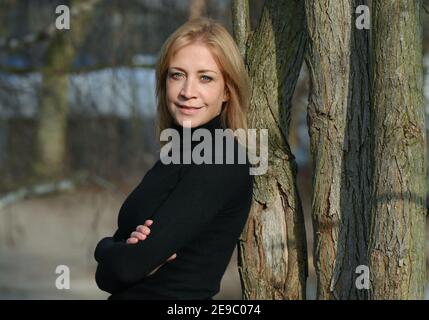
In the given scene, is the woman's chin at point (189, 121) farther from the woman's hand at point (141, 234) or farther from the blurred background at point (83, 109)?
the blurred background at point (83, 109)

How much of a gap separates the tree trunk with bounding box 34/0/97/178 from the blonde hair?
6.07m

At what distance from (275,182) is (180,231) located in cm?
74

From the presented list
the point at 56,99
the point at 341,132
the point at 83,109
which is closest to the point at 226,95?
the point at 341,132

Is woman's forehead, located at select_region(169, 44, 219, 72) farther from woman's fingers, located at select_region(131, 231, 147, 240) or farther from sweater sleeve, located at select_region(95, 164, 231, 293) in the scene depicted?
woman's fingers, located at select_region(131, 231, 147, 240)

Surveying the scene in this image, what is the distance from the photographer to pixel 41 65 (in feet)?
34.1

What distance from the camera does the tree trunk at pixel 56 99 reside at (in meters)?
9.72

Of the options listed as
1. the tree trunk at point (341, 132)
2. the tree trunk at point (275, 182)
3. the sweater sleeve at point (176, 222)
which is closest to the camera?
the sweater sleeve at point (176, 222)

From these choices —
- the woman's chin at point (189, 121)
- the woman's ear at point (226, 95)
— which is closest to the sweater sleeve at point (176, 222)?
the woman's chin at point (189, 121)

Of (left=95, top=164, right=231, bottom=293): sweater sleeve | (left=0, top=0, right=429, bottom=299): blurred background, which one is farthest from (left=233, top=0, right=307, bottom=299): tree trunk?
(left=0, top=0, right=429, bottom=299): blurred background

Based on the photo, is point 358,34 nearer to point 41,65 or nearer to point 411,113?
point 411,113

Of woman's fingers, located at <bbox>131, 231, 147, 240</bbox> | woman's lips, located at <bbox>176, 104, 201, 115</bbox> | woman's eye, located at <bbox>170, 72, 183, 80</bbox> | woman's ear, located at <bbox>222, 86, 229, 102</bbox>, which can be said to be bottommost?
woman's fingers, located at <bbox>131, 231, 147, 240</bbox>

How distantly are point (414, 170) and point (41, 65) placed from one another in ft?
25.3

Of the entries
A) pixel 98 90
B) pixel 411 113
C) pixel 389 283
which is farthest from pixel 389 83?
pixel 98 90

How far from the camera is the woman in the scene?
2893 mm
